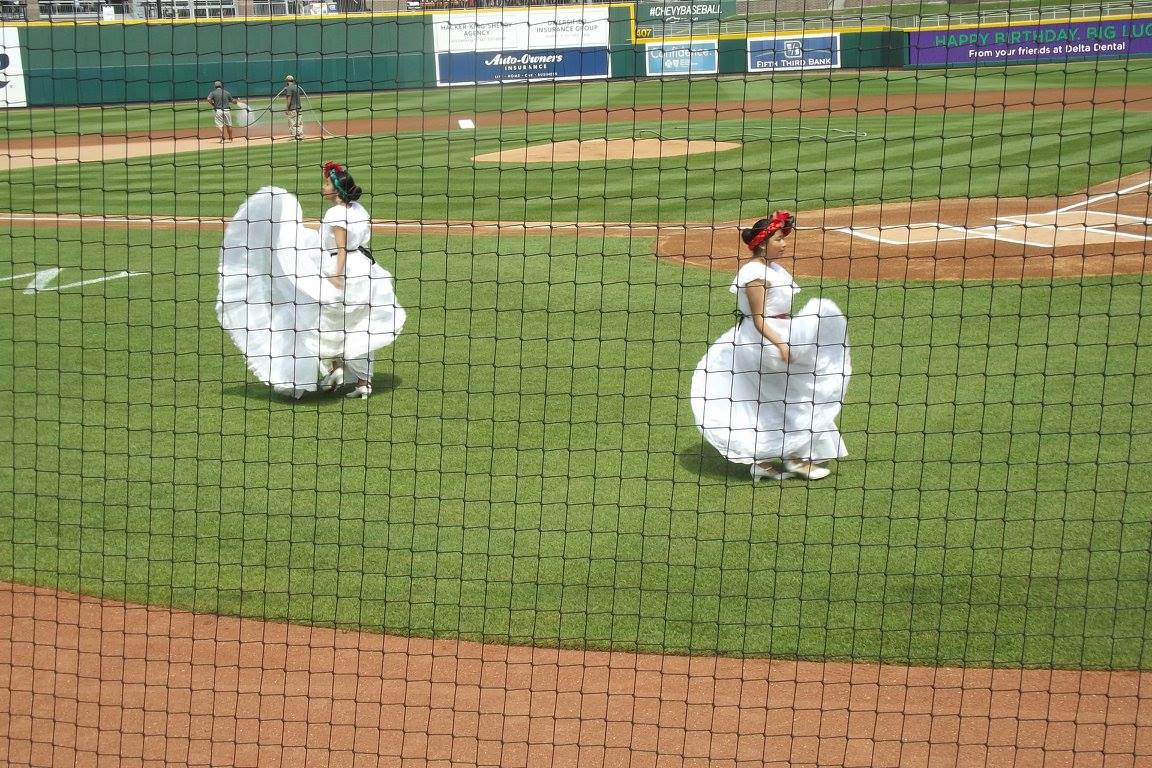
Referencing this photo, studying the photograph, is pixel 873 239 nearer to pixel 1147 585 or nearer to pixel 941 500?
pixel 941 500

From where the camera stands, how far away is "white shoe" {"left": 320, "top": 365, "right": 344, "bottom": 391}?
31.9 ft

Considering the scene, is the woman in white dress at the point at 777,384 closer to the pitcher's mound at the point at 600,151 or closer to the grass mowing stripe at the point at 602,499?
the grass mowing stripe at the point at 602,499

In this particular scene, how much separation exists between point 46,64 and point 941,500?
30.3 meters

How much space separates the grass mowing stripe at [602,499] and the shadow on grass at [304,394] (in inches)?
1.5

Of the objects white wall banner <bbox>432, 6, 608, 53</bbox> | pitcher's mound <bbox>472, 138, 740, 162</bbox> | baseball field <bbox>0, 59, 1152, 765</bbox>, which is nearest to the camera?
baseball field <bbox>0, 59, 1152, 765</bbox>

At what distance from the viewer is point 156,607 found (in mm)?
6637

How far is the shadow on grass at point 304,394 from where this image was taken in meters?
9.79

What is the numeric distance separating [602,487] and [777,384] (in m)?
1.28

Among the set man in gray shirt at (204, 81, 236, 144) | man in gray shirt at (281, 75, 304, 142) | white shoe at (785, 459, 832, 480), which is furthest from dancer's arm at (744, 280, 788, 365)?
man in gray shirt at (204, 81, 236, 144)

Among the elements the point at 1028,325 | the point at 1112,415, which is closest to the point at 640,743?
the point at 1112,415

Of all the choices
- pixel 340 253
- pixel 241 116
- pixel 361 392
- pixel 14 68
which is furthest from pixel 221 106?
pixel 340 253

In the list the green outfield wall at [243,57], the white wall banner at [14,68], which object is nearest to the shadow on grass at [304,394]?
the green outfield wall at [243,57]

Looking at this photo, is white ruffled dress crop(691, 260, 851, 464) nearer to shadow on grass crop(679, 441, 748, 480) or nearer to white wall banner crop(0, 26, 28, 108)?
shadow on grass crop(679, 441, 748, 480)

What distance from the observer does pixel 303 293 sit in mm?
9469
